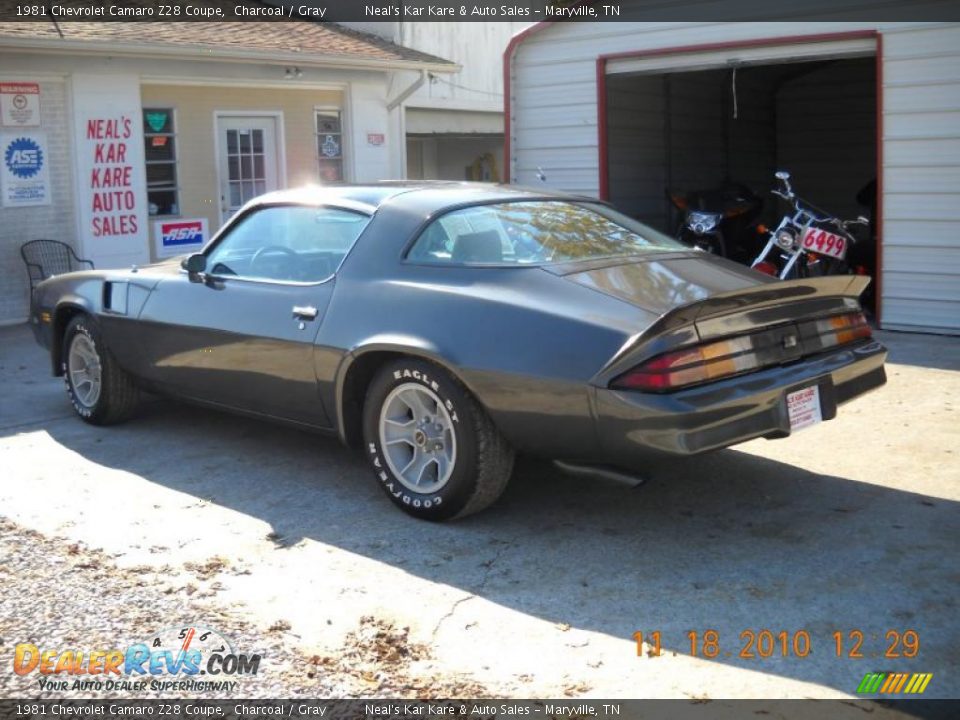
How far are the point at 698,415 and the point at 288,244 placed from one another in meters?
2.55

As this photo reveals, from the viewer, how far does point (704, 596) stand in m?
4.20

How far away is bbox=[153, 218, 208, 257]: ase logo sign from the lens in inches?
538

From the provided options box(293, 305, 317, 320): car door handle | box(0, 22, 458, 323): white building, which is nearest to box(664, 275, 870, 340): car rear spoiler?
box(293, 305, 317, 320): car door handle

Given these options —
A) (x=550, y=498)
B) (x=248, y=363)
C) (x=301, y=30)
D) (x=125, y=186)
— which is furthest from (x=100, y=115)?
(x=550, y=498)

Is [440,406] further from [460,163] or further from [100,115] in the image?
[460,163]

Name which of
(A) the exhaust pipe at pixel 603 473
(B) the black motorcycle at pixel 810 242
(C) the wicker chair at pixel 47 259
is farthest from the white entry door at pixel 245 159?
(A) the exhaust pipe at pixel 603 473

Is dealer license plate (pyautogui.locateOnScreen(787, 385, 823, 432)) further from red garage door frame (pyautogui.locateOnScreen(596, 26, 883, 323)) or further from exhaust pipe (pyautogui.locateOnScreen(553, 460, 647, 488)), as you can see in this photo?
red garage door frame (pyautogui.locateOnScreen(596, 26, 883, 323))

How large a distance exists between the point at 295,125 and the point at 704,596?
12.2 meters

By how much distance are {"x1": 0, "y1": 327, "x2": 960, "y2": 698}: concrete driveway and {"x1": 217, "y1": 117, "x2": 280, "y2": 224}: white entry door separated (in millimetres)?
8093

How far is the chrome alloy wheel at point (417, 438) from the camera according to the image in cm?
493

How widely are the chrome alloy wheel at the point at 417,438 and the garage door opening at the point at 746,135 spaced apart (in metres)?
7.66

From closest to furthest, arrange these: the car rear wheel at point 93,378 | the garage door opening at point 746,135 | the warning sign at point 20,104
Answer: the car rear wheel at point 93,378
the warning sign at point 20,104
the garage door opening at point 746,135

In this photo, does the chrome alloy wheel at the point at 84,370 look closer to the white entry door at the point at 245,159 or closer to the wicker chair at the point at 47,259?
the wicker chair at the point at 47,259

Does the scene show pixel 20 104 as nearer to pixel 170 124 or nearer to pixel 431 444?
pixel 170 124
